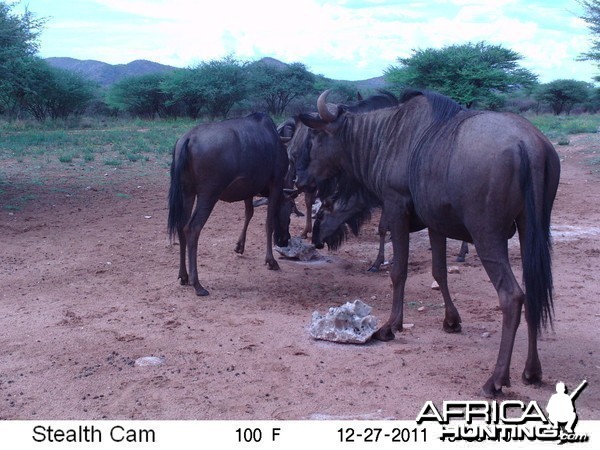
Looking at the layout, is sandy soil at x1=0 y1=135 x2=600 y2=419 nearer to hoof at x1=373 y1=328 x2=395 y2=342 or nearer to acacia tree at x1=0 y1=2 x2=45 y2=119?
hoof at x1=373 y1=328 x2=395 y2=342

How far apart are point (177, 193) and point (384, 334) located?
299cm

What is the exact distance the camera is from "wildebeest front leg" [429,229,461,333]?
18.4 ft

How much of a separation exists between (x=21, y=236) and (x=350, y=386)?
6516 millimetres

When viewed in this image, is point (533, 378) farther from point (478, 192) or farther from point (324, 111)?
point (324, 111)

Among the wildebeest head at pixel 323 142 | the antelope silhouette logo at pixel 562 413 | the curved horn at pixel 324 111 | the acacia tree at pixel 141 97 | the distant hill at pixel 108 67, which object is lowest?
the antelope silhouette logo at pixel 562 413

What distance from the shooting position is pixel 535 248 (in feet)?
13.9

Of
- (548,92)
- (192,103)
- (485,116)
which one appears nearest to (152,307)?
(485,116)

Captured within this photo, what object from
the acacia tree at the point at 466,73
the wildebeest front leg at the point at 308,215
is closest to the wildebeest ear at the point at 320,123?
the wildebeest front leg at the point at 308,215

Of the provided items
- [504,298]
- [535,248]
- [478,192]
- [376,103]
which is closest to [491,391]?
[504,298]

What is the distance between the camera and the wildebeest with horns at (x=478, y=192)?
4227 mm

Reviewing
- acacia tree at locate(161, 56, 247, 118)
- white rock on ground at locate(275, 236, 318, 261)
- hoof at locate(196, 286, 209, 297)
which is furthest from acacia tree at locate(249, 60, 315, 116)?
hoof at locate(196, 286, 209, 297)

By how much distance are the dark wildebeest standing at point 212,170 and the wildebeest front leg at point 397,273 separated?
7.31ft

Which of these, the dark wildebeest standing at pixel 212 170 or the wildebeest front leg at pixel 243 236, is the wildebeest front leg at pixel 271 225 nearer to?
the dark wildebeest standing at pixel 212 170

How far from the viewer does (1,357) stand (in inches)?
199
